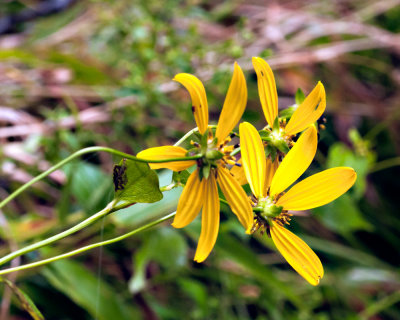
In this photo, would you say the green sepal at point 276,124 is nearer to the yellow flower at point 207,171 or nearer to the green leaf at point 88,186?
the yellow flower at point 207,171

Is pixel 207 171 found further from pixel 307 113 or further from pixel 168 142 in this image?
pixel 168 142

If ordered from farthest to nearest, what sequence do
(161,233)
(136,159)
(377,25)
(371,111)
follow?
1. (377,25)
2. (371,111)
3. (161,233)
4. (136,159)

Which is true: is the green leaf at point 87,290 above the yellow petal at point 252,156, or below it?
below

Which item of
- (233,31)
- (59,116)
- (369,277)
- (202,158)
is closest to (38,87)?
(59,116)

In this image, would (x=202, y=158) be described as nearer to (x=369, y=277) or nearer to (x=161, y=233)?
(x=161, y=233)

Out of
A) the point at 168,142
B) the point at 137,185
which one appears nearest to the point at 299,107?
the point at 137,185

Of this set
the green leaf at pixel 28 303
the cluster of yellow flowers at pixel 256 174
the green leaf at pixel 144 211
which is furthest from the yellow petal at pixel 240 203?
the green leaf at pixel 144 211
